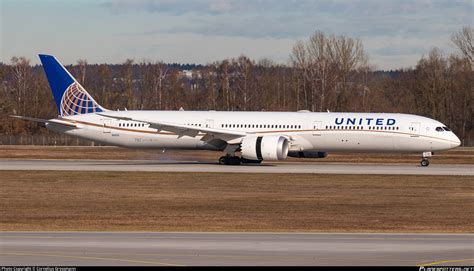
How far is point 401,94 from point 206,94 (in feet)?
88.8

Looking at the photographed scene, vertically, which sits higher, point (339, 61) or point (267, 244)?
point (339, 61)

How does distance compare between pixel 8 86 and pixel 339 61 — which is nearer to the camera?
pixel 339 61

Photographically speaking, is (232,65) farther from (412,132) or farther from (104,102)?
(412,132)

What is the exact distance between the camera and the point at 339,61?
11638cm

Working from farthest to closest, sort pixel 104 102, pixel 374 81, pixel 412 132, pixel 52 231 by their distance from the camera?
pixel 374 81 → pixel 104 102 → pixel 412 132 → pixel 52 231

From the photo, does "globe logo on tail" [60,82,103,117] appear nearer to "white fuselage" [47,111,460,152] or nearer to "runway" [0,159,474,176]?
"white fuselage" [47,111,460,152]

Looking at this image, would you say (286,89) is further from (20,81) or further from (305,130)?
(305,130)

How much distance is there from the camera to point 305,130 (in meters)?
52.1

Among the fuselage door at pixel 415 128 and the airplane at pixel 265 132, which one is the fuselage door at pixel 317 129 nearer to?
the airplane at pixel 265 132

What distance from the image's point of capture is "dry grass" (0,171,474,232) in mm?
25812

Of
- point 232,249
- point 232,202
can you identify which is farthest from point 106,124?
point 232,249

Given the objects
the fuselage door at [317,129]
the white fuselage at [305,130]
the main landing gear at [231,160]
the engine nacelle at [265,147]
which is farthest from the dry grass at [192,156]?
the engine nacelle at [265,147]

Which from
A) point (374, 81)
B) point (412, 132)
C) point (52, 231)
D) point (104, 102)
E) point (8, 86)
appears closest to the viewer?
point (52, 231)

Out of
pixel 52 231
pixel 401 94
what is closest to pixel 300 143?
pixel 52 231
